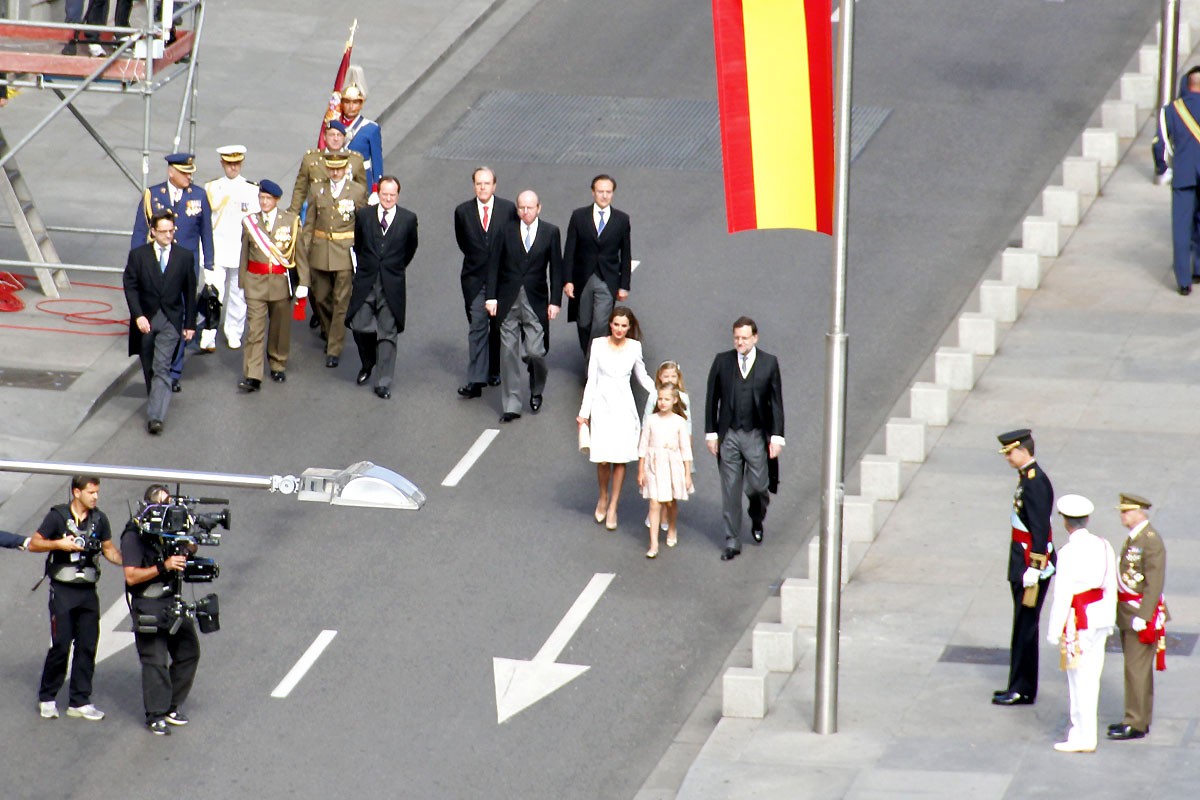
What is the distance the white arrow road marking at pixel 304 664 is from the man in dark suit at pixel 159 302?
3.67 m

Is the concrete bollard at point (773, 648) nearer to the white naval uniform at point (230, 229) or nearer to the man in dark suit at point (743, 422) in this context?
the man in dark suit at point (743, 422)

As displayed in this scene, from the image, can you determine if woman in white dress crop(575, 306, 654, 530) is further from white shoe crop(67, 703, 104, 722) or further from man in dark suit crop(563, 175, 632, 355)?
white shoe crop(67, 703, 104, 722)

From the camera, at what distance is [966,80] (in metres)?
26.4

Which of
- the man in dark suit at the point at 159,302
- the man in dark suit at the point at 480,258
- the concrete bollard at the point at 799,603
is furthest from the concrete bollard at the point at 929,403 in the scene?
the man in dark suit at the point at 159,302

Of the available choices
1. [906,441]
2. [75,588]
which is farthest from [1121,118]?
[75,588]

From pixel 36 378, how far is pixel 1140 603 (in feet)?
34.6

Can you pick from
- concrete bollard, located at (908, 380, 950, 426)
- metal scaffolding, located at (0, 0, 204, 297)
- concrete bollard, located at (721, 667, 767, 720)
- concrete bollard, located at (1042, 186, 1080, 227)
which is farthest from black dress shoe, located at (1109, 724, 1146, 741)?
metal scaffolding, located at (0, 0, 204, 297)

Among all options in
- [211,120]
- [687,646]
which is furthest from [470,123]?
[687,646]

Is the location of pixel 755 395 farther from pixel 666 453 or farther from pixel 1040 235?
pixel 1040 235

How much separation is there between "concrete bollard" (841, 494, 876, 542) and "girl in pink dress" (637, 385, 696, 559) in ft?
3.97

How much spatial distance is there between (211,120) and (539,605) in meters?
11.1

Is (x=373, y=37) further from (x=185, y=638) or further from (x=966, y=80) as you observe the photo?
(x=185, y=638)

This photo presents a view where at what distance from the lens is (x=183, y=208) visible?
Result: 20.6 metres

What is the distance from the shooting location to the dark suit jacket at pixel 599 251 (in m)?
19.8
